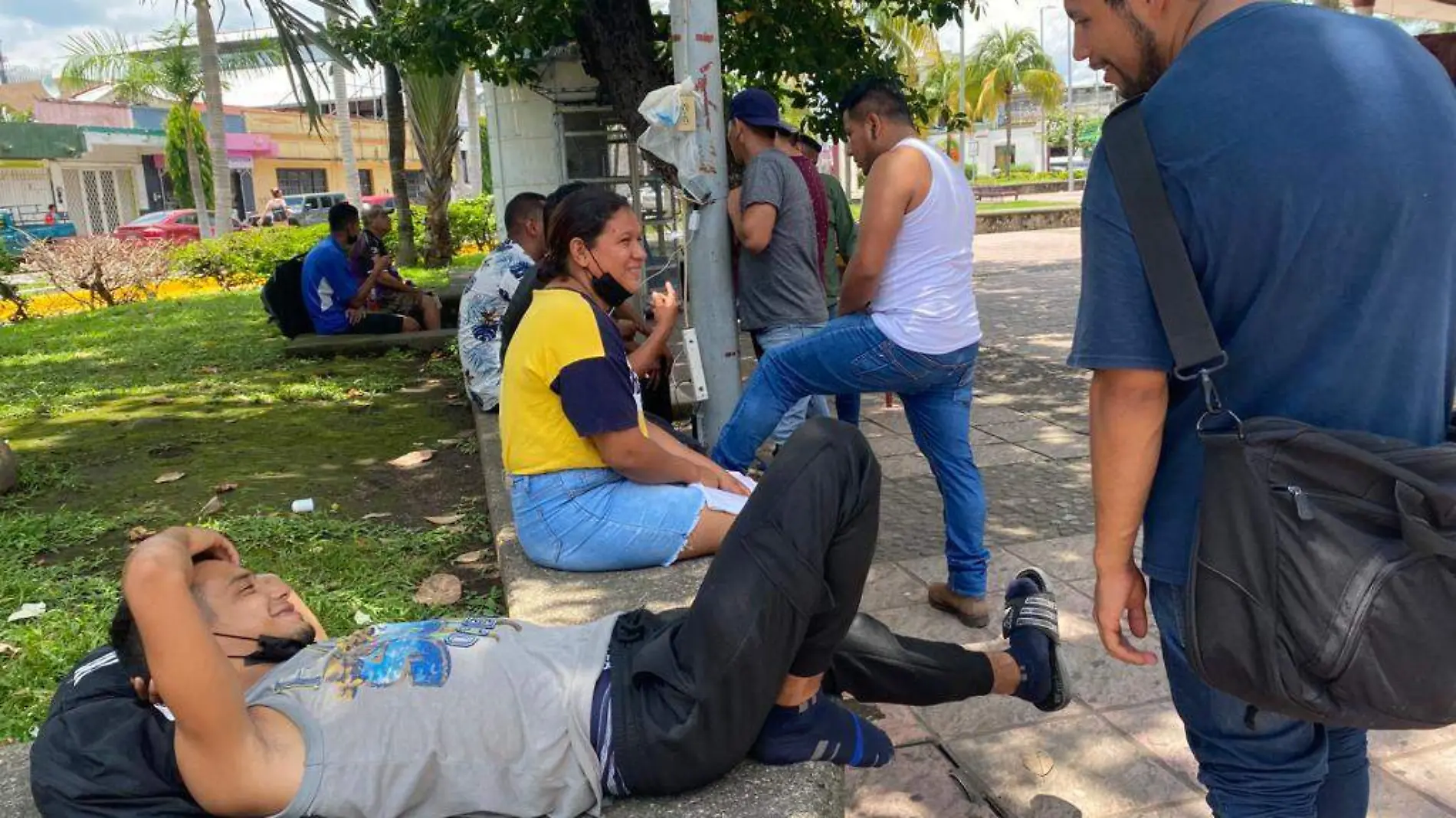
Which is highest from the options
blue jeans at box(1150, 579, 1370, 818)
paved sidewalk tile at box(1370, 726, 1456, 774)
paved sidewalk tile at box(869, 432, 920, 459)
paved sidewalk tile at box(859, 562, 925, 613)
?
blue jeans at box(1150, 579, 1370, 818)

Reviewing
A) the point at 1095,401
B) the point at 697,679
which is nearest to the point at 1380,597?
the point at 1095,401

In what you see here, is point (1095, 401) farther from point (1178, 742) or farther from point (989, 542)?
point (989, 542)

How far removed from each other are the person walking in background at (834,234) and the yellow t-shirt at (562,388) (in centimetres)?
244

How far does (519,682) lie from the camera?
2.05 metres

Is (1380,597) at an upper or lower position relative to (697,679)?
upper

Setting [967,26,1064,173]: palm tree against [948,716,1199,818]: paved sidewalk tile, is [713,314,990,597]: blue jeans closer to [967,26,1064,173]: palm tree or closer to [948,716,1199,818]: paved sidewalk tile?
[948,716,1199,818]: paved sidewalk tile

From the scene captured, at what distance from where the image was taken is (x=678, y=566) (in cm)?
315

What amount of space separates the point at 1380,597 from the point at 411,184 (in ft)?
145

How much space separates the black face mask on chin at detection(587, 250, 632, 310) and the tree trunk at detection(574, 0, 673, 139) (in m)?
3.68

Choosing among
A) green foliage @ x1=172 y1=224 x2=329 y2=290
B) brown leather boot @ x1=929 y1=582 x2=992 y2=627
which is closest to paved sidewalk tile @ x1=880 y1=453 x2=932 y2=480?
brown leather boot @ x1=929 y1=582 x2=992 y2=627

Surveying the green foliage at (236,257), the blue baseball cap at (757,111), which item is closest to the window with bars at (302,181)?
the green foliage at (236,257)

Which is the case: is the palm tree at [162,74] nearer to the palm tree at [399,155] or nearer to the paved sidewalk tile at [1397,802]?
the palm tree at [399,155]

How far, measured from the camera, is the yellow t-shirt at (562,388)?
2922 mm

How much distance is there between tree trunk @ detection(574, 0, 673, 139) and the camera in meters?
6.73
